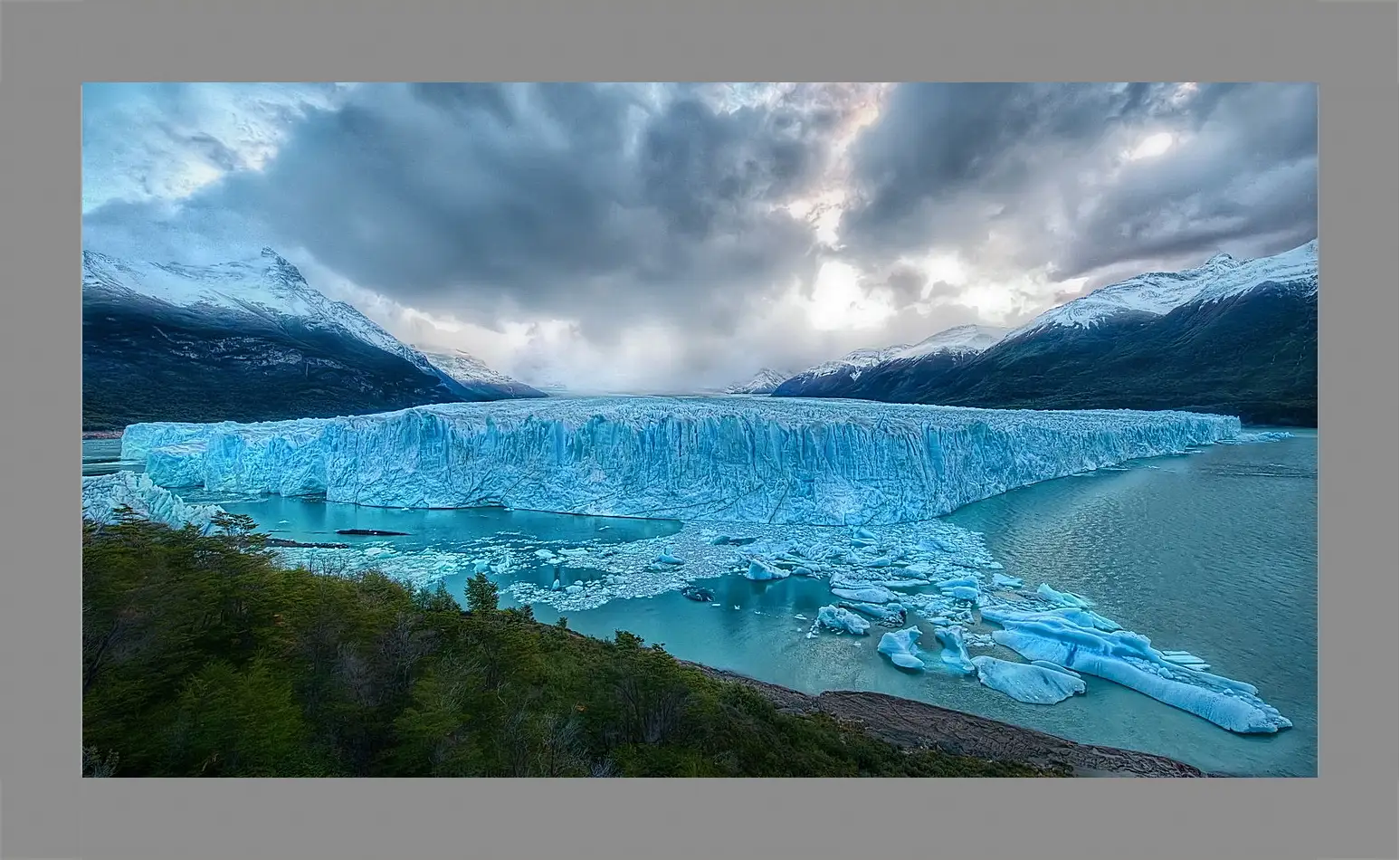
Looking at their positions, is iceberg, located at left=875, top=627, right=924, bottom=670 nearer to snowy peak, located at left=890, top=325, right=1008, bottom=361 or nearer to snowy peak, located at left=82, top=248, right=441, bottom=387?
snowy peak, located at left=890, top=325, right=1008, bottom=361

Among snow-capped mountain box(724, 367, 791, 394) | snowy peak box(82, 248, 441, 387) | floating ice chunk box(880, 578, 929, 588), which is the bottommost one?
floating ice chunk box(880, 578, 929, 588)

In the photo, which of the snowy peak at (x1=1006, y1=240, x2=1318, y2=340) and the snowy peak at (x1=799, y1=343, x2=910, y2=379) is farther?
the snowy peak at (x1=799, y1=343, x2=910, y2=379)

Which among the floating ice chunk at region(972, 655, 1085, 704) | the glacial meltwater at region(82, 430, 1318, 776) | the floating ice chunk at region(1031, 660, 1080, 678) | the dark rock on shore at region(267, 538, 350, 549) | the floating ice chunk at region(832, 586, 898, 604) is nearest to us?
the glacial meltwater at region(82, 430, 1318, 776)

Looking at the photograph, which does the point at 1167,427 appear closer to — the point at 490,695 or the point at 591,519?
the point at 591,519

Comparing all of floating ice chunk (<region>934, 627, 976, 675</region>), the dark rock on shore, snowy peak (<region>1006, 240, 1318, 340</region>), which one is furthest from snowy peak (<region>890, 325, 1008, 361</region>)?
the dark rock on shore

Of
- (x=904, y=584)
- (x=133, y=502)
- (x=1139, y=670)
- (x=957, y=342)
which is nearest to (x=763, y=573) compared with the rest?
(x=904, y=584)

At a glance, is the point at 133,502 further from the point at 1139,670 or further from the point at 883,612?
the point at 1139,670

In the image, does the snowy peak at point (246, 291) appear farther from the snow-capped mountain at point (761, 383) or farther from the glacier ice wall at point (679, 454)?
the snow-capped mountain at point (761, 383)
